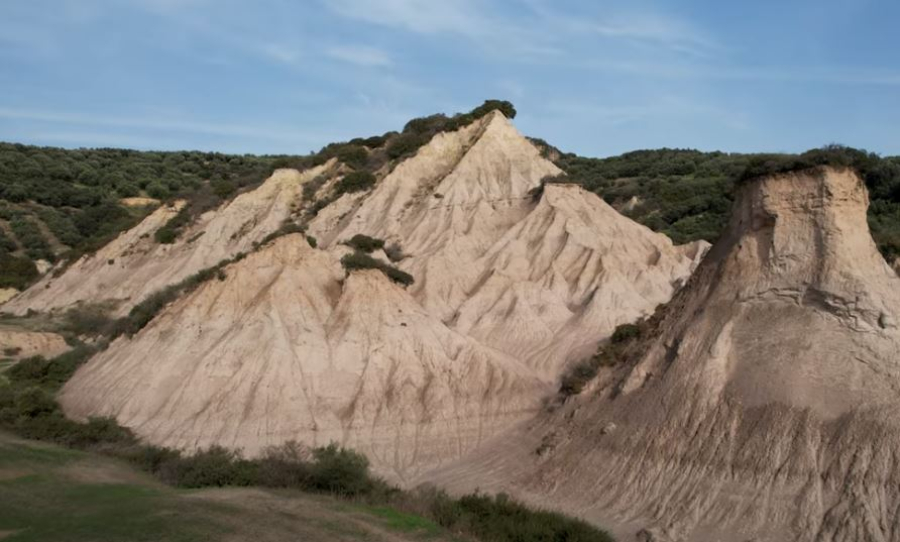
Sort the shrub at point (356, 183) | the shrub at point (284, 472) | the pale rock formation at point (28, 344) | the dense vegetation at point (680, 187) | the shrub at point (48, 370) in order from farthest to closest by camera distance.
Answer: the dense vegetation at point (680, 187) → the shrub at point (356, 183) → the pale rock formation at point (28, 344) → the shrub at point (48, 370) → the shrub at point (284, 472)

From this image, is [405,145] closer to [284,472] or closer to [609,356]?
[609,356]

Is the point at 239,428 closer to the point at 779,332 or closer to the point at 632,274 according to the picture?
the point at 779,332

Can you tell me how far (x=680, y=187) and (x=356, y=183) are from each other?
3213 cm

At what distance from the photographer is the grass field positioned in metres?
10.4

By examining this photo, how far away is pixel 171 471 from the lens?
1581 cm

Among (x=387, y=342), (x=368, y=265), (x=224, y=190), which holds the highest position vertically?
(x=224, y=190)

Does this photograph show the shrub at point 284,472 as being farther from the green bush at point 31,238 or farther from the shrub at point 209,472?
the green bush at point 31,238

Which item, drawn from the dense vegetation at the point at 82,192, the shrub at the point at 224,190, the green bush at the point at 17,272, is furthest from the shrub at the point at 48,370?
the green bush at the point at 17,272

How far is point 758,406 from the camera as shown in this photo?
15180 mm

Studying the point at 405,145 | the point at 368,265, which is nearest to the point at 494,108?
the point at 405,145

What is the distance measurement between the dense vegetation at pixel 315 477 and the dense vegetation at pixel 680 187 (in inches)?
897

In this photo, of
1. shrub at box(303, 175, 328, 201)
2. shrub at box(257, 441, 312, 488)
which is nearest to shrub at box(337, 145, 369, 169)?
shrub at box(303, 175, 328, 201)

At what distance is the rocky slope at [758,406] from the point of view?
13.4 meters

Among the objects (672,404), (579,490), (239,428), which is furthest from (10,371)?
(672,404)
